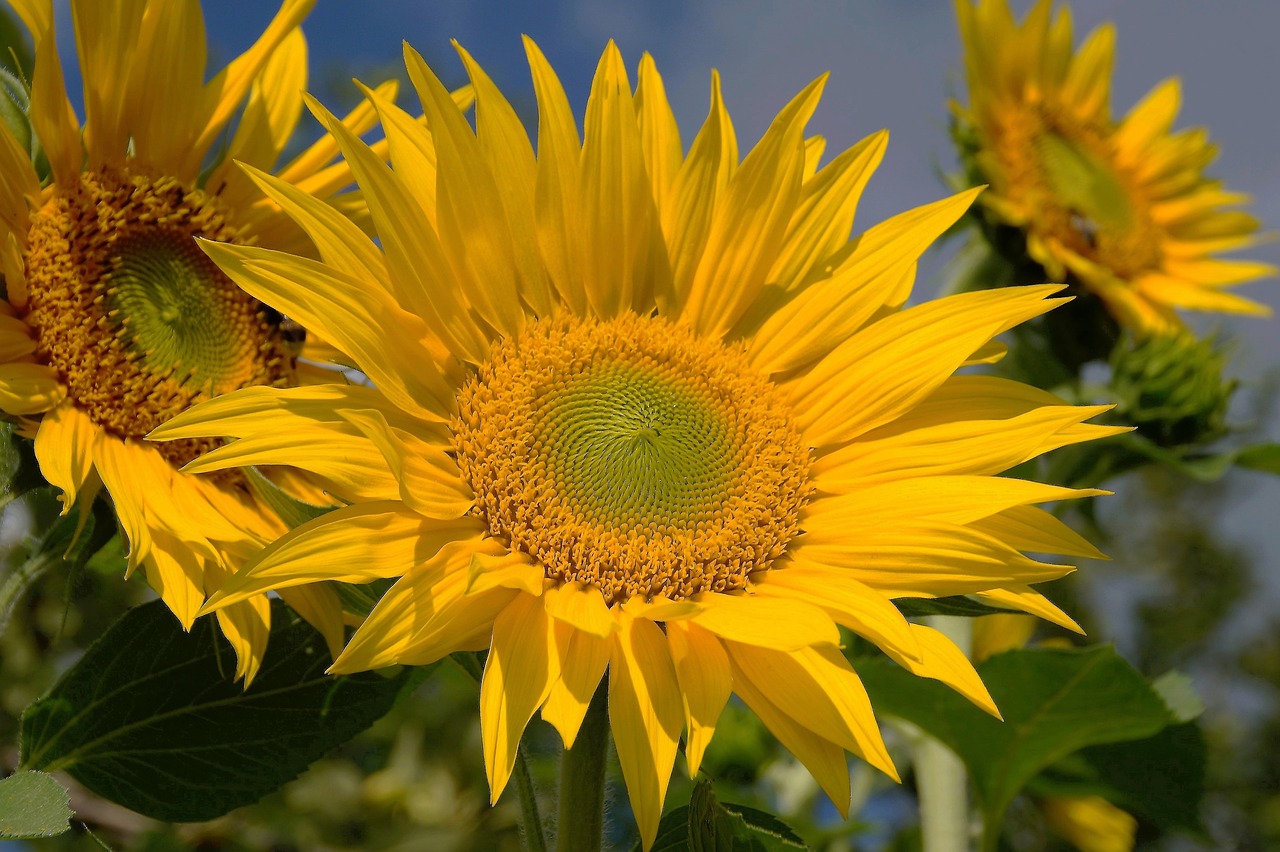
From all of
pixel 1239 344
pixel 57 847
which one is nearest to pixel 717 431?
pixel 1239 344

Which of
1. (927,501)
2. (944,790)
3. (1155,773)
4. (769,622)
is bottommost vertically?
(944,790)

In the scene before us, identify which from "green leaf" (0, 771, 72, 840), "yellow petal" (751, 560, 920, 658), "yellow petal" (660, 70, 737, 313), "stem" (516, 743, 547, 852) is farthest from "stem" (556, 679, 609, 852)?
"yellow petal" (660, 70, 737, 313)

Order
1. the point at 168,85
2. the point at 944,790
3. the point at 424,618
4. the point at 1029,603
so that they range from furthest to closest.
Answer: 1. the point at 944,790
2. the point at 168,85
3. the point at 1029,603
4. the point at 424,618

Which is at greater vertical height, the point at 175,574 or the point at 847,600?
the point at 847,600

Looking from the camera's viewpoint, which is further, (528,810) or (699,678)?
(528,810)

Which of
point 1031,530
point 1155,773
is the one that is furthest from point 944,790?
point 1031,530

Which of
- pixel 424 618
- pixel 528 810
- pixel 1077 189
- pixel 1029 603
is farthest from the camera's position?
pixel 1077 189

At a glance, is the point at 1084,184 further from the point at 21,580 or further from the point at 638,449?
the point at 21,580
